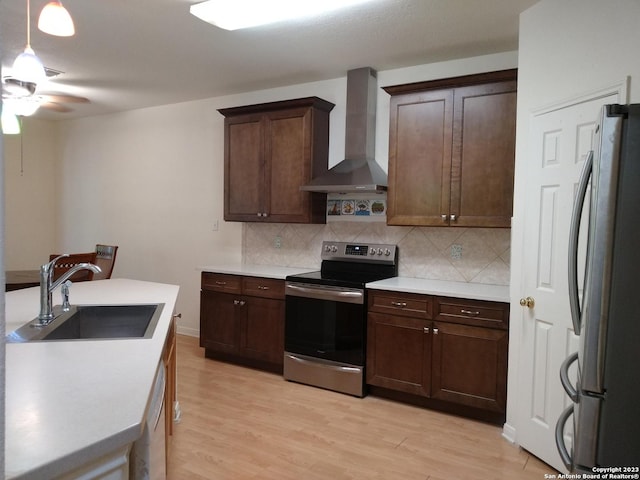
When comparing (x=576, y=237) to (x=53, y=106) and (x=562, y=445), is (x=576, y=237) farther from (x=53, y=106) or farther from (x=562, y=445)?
(x=53, y=106)

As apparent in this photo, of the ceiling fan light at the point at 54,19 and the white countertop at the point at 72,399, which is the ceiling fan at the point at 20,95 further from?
the white countertop at the point at 72,399

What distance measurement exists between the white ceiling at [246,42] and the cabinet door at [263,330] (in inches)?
80.3

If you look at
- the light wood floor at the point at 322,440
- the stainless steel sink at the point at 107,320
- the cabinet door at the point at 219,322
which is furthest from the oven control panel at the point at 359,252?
the stainless steel sink at the point at 107,320

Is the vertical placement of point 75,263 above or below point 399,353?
above

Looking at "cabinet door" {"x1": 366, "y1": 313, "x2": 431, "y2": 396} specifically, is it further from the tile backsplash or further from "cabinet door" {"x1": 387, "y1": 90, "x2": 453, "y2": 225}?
"cabinet door" {"x1": 387, "y1": 90, "x2": 453, "y2": 225}

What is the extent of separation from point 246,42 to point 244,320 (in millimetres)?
2305

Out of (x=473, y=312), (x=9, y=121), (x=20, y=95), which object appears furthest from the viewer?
(x=473, y=312)

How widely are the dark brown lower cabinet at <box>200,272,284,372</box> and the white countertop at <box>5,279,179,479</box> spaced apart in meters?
2.05

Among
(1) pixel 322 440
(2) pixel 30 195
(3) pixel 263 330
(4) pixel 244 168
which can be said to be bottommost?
(1) pixel 322 440

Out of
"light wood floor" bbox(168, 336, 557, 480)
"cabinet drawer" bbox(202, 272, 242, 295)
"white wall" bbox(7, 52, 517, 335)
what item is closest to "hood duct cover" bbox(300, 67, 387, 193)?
"white wall" bbox(7, 52, 517, 335)

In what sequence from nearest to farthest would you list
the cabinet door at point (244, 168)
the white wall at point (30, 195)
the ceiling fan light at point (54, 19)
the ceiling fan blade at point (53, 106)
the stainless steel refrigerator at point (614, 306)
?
the stainless steel refrigerator at point (614, 306) < the ceiling fan light at point (54, 19) < the cabinet door at point (244, 168) < the ceiling fan blade at point (53, 106) < the white wall at point (30, 195)

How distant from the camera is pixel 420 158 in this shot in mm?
3627

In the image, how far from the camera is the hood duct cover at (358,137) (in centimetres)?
398

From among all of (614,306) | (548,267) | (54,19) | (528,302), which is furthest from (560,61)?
(54,19)
